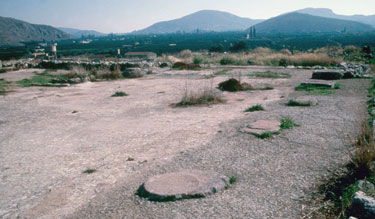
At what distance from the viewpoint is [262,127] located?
5758mm

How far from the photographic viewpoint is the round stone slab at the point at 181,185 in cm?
341

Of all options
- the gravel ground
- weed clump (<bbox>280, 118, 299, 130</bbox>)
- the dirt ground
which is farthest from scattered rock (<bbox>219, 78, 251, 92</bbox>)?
weed clump (<bbox>280, 118, 299, 130</bbox>)

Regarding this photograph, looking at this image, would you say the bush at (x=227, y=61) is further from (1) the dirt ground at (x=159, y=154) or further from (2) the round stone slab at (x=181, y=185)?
(2) the round stone slab at (x=181, y=185)

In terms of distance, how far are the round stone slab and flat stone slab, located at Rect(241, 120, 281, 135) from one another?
6.22 ft

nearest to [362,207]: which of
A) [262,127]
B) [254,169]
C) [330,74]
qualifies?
[254,169]

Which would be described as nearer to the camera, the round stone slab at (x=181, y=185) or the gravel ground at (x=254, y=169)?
the gravel ground at (x=254, y=169)

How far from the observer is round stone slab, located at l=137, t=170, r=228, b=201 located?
341cm

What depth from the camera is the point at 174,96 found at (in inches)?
413

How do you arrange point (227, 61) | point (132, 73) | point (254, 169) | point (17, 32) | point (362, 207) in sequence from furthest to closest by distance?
point (17, 32) → point (227, 61) → point (132, 73) → point (254, 169) → point (362, 207)

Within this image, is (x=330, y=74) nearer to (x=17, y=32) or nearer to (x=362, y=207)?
(x=362, y=207)

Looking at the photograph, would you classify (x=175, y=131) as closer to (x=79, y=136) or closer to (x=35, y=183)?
(x=79, y=136)

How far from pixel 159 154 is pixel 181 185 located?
140cm

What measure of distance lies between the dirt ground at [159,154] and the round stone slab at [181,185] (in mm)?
106

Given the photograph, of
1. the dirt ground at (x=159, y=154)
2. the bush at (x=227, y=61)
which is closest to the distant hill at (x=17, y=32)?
the bush at (x=227, y=61)
